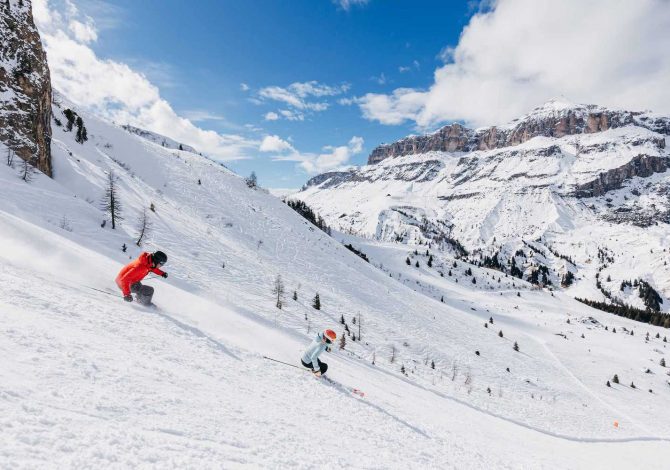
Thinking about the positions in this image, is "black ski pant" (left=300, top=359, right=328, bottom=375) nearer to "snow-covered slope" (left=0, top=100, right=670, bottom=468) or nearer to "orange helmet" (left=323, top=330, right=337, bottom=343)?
"snow-covered slope" (left=0, top=100, right=670, bottom=468)

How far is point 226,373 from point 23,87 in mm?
34090

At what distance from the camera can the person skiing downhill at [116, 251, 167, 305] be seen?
12.4 metres

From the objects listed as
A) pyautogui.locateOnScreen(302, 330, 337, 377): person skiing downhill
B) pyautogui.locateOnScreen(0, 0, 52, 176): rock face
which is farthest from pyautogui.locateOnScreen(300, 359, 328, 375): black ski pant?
pyautogui.locateOnScreen(0, 0, 52, 176): rock face

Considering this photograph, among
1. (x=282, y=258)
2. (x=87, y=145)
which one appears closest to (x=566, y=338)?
(x=282, y=258)

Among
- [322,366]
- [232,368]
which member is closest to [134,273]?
[232,368]

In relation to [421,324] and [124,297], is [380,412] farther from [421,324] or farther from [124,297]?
[421,324]

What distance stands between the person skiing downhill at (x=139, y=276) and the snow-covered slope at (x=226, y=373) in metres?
0.80

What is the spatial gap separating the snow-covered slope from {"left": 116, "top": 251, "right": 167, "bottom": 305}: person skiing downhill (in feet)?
2.64

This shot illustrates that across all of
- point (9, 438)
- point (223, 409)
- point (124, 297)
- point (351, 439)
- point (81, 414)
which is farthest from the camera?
point (124, 297)

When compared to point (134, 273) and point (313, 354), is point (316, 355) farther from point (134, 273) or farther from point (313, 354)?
point (134, 273)

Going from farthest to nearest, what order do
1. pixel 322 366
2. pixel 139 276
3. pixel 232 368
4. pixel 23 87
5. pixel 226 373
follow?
1. pixel 23 87
2. pixel 139 276
3. pixel 322 366
4. pixel 232 368
5. pixel 226 373

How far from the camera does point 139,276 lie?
12.5m

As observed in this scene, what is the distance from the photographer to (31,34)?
104 ft

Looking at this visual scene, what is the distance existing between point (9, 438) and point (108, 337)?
5.03 m
